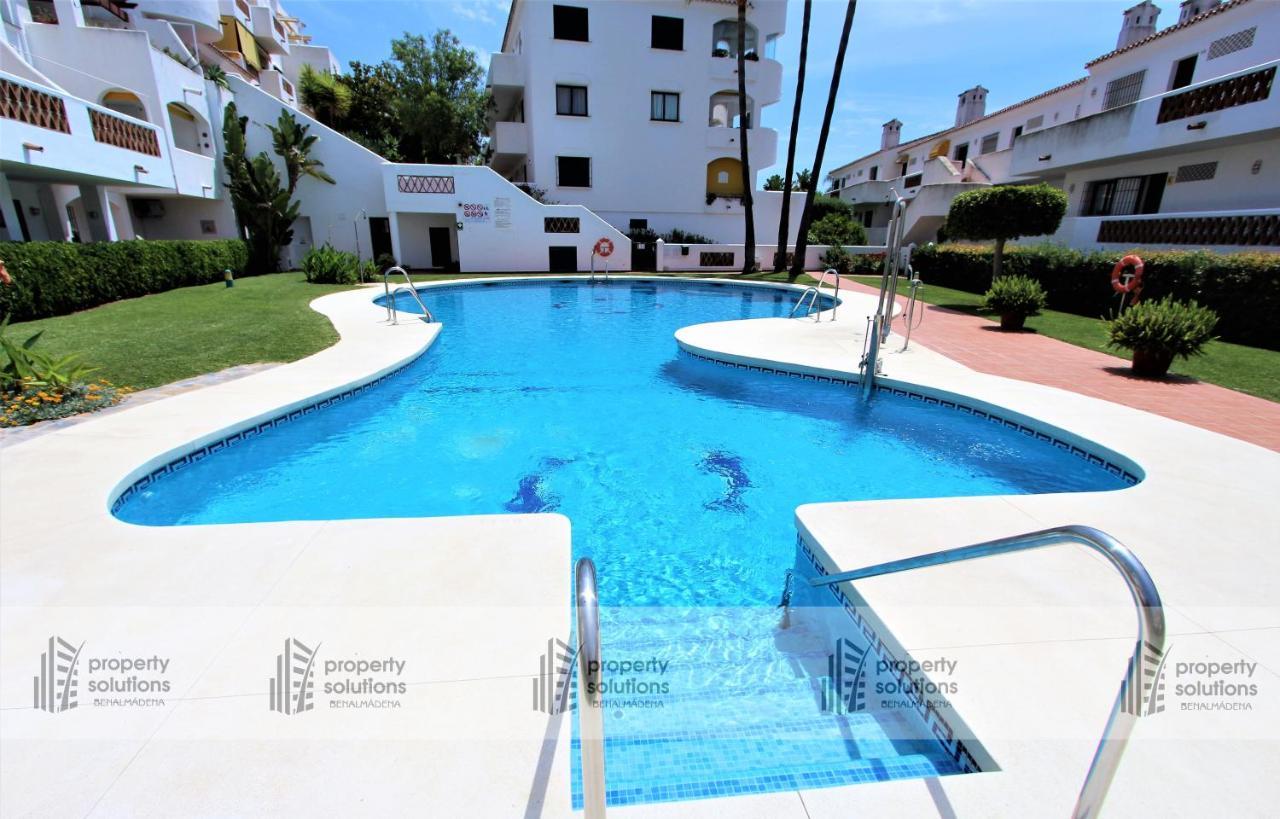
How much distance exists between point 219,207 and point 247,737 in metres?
26.9

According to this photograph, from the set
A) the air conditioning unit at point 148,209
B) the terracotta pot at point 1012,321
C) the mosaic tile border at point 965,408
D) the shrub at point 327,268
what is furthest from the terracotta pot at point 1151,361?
the air conditioning unit at point 148,209

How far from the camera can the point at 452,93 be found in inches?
1133

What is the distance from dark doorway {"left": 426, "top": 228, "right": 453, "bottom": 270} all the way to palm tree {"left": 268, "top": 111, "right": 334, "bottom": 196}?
4.71m

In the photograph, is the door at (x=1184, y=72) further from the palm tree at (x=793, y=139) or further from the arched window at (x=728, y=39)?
the arched window at (x=728, y=39)

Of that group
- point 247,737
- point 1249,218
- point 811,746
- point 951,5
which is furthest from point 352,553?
point 1249,218

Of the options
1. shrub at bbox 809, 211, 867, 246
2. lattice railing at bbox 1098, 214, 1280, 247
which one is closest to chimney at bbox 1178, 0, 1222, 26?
lattice railing at bbox 1098, 214, 1280, 247

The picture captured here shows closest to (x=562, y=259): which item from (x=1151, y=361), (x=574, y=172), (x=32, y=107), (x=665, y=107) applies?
(x=574, y=172)

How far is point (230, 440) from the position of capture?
19.9 feet

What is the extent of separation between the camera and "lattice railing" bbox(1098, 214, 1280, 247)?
44.4 feet

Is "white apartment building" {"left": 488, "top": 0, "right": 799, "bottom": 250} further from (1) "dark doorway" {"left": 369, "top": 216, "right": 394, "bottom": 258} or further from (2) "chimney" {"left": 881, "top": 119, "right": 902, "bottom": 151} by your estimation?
(2) "chimney" {"left": 881, "top": 119, "right": 902, "bottom": 151}

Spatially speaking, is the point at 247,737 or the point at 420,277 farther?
the point at 420,277

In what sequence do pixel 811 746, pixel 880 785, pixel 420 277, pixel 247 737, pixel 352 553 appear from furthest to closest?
pixel 420 277, pixel 352 553, pixel 811 746, pixel 247 737, pixel 880 785

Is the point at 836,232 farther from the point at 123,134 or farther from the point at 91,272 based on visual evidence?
the point at 91,272

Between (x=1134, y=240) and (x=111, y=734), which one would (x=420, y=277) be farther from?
(x=1134, y=240)
